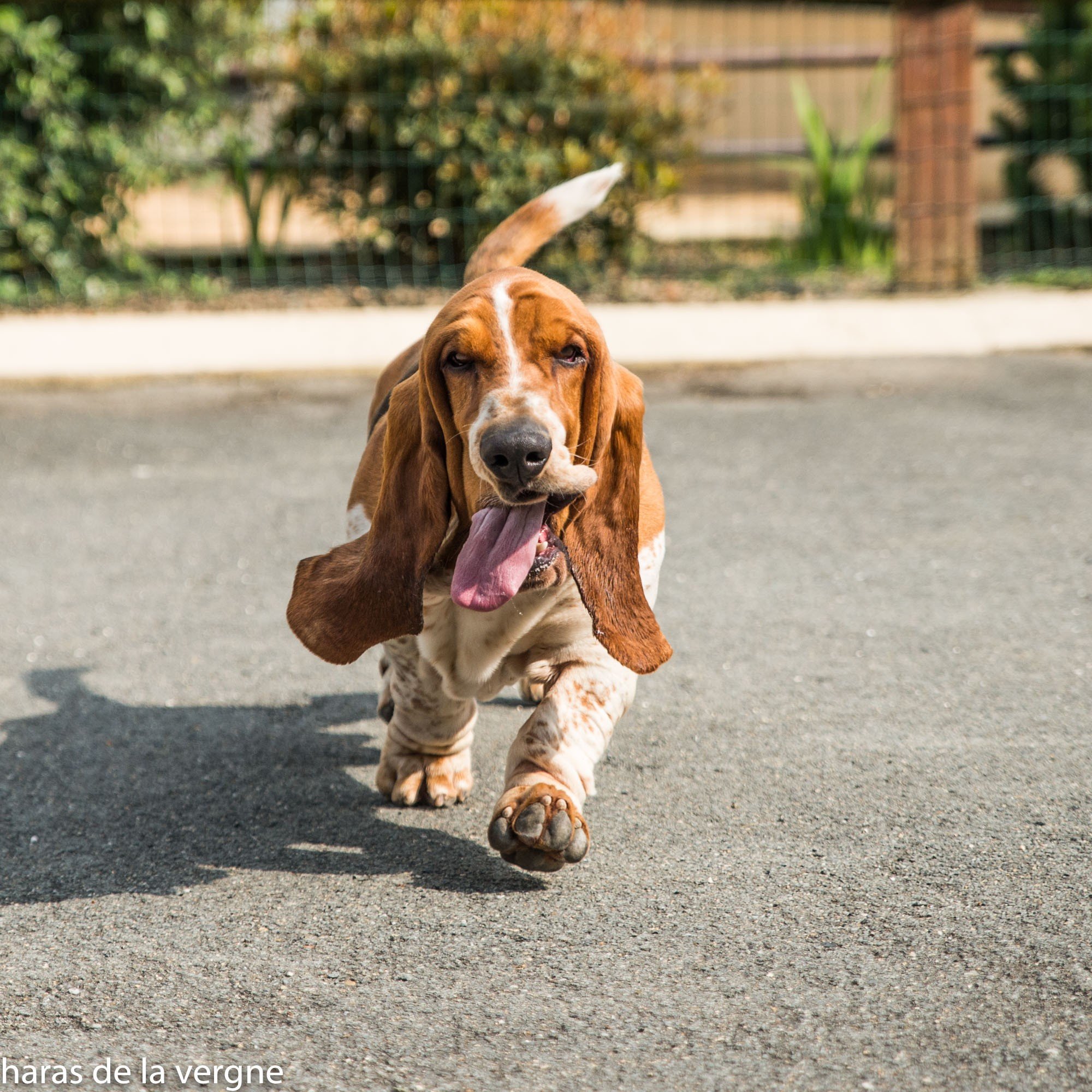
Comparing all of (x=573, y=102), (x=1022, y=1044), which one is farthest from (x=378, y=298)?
(x=1022, y=1044)

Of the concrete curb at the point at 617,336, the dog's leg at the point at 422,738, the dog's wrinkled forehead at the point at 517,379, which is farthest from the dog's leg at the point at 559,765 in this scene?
the concrete curb at the point at 617,336

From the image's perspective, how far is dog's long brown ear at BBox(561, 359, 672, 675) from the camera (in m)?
2.83

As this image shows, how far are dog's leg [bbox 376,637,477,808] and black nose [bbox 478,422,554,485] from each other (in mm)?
757

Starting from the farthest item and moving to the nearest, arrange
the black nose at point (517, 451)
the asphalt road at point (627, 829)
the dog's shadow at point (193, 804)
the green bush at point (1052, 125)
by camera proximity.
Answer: the green bush at point (1052, 125)
the dog's shadow at point (193, 804)
the black nose at point (517, 451)
the asphalt road at point (627, 829)

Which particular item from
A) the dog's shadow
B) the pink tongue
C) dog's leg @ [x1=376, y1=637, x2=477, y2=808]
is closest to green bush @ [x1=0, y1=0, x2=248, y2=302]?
the dog's shadow

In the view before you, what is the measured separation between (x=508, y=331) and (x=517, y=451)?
0.29 m

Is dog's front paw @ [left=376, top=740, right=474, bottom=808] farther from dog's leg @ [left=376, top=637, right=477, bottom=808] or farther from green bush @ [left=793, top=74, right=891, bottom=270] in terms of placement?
green bush @ [left=793, top=74, right=891, bottom=270]

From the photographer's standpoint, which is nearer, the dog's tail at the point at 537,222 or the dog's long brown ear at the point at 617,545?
the dog's long brown ear at the point at 617,545

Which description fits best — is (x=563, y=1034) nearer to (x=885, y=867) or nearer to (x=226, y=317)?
(x=885, y=867)

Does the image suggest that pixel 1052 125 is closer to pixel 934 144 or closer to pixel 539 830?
pixel 934 144

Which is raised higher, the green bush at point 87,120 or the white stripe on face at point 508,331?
the green bush at point 87,120

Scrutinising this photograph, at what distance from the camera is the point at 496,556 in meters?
2.69

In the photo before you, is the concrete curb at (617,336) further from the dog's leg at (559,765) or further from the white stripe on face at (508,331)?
the white stripe on face at (508,331)

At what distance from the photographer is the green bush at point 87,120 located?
9078mm
